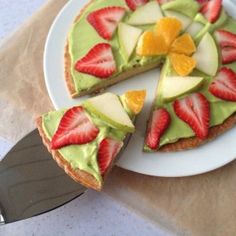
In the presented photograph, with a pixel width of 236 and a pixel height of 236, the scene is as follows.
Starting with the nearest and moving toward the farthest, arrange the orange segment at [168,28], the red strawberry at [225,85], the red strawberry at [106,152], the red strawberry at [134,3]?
the red strawberry at [106,152] < the red strawberry at [225,85] < the orange segment at [168,28] < the red strawberry at [134,3]

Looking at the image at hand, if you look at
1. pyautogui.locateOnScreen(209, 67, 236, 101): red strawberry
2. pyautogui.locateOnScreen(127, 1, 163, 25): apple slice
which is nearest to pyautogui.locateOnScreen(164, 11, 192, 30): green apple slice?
pyautogui.locateOnScreen(127, 1, 163, 25): apple slice

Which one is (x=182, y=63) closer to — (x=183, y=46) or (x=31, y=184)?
(x=183, y=46)

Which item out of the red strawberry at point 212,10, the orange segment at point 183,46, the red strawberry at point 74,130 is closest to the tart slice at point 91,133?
the red strawberry at point 74,130

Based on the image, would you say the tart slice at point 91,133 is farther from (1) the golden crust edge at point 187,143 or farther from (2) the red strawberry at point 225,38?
(2) the red strawberry at point 225,38

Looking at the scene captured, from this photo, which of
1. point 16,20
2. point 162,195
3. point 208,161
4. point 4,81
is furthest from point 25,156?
point 16,20

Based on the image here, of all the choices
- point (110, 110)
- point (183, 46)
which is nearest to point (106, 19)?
point (183, 46)

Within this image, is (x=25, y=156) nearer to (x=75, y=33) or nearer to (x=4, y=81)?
(x=4, y=81)
